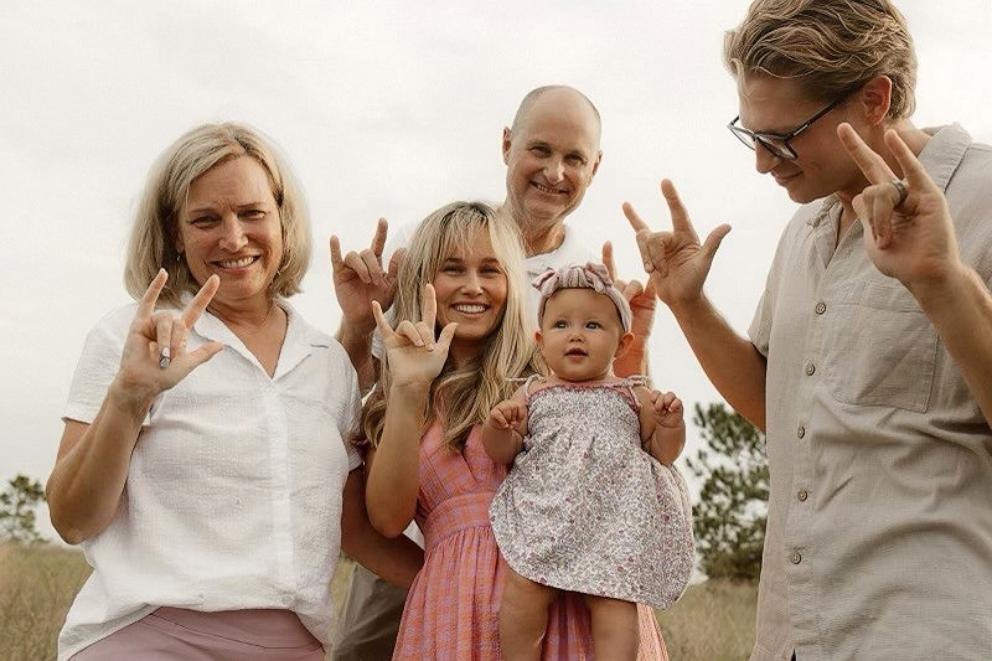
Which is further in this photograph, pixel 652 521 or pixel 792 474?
pixel 652 521

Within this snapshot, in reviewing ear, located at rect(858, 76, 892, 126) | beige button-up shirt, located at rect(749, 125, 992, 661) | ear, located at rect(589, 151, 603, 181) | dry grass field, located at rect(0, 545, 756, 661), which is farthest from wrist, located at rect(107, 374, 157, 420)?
dry grass field, located at rect(0, 545, 756, 661)

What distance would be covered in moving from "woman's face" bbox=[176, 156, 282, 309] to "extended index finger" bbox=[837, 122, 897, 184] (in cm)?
187

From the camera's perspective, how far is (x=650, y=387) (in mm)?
4527

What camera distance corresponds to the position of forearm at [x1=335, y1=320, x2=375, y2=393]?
4854 mm

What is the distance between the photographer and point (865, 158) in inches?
133

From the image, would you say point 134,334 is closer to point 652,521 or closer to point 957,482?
point 652,521

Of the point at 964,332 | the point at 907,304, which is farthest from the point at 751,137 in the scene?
the point at 964,332

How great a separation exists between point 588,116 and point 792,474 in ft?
8.18

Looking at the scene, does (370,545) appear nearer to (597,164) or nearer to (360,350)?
(360,350)

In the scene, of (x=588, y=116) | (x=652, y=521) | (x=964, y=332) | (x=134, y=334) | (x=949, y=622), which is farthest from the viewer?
(x=588, y=116)

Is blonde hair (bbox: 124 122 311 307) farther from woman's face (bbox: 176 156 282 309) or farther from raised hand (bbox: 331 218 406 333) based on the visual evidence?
raised hand (bbox: 331 218 406 333)

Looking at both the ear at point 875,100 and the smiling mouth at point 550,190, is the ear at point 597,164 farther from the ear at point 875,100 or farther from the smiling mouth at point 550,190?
the ear at point 875,100

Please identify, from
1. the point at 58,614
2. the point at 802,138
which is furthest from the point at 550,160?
the point at 58,614

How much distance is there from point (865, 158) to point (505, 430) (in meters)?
1.43
